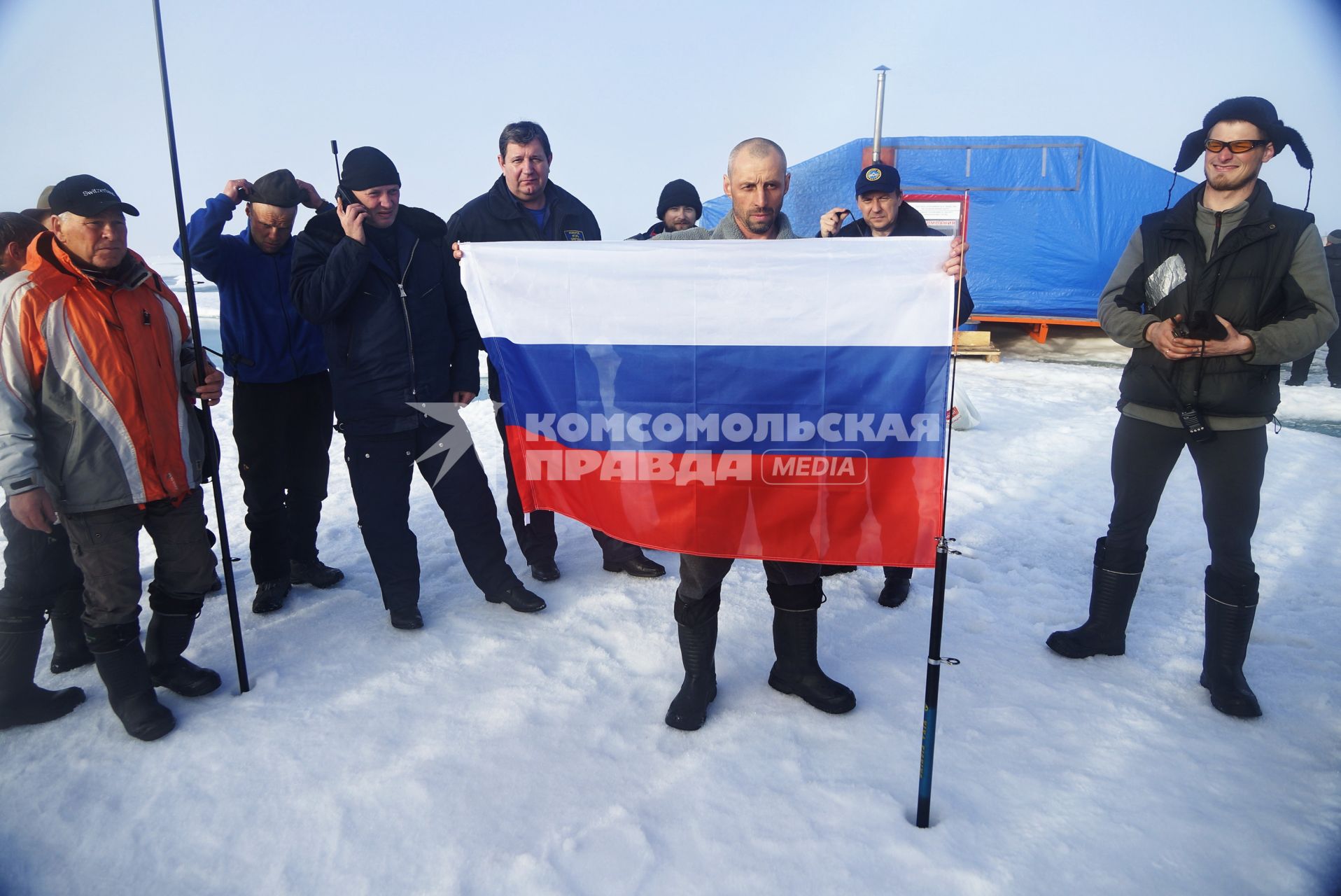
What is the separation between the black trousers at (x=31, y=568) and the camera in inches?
110

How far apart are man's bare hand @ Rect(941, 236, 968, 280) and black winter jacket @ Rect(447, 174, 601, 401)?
2.15 metres

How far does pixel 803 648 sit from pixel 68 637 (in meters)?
2.94

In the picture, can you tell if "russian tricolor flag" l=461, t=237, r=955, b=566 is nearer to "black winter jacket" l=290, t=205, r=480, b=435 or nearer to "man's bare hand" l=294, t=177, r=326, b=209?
"black winter jacket" l=290, t=205, r=480, b=435

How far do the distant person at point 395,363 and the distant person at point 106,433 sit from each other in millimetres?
561

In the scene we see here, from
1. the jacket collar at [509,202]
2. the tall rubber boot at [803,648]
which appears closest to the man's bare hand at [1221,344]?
the tall rubber boot at [803,648]

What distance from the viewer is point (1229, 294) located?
2760mm

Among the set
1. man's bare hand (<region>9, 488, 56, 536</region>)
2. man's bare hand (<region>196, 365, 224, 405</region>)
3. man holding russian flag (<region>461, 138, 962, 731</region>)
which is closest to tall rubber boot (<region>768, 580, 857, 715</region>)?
man holding russian flag (<region>461, 138, 962, 731</region>)

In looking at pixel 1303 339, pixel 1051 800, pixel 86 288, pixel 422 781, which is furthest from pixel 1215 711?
pixel 86 288

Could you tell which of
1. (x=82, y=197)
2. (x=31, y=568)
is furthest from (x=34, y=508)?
(x=82, y=197)

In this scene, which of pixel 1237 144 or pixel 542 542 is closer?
pixel 1237 144

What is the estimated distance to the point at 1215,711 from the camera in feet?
9.32

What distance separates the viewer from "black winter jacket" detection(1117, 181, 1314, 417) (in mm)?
2693

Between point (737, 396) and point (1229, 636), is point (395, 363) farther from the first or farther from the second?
point (1229, 636)

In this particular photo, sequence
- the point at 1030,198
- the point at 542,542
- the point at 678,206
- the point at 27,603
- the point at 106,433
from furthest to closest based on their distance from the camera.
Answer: the point at 1030,198, the point at 678,206, the point at 542,542, the point at 27,603, the point at 106,433
